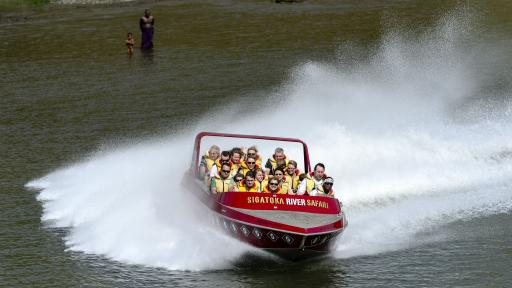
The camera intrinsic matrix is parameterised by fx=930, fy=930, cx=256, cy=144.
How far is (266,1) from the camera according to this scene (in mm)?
59812

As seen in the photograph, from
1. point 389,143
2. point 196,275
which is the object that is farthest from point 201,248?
point 389,143

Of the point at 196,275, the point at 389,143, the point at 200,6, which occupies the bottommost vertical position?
the point at 196,275

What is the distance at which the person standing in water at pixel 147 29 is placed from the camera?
4565cm

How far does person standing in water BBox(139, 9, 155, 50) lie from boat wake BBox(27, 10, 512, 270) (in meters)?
9.79

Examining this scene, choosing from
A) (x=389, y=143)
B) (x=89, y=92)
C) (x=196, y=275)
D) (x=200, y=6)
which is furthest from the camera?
(x=200, y=6)

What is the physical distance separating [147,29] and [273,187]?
28078mm

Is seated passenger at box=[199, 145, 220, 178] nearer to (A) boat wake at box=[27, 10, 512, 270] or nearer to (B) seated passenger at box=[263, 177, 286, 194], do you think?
(A) boat wake at box=[27, 10, 512, 270]

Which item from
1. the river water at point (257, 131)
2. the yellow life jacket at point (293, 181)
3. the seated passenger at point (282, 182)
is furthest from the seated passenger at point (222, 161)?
the seated passenger at point (282, 182)

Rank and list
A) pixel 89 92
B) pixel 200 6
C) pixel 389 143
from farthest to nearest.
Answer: pixel 200 6 → pixel 89 92 → pixel 389 143

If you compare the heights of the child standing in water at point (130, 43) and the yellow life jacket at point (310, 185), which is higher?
the child standing in water at point (130, 43)

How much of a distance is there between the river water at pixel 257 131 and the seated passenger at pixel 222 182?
844mm

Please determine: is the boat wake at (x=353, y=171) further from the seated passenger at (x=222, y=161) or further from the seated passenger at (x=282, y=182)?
the seated passenger at (x=282, y=182)

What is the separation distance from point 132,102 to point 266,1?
25.0 meters

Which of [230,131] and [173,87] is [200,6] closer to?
[173,87]
